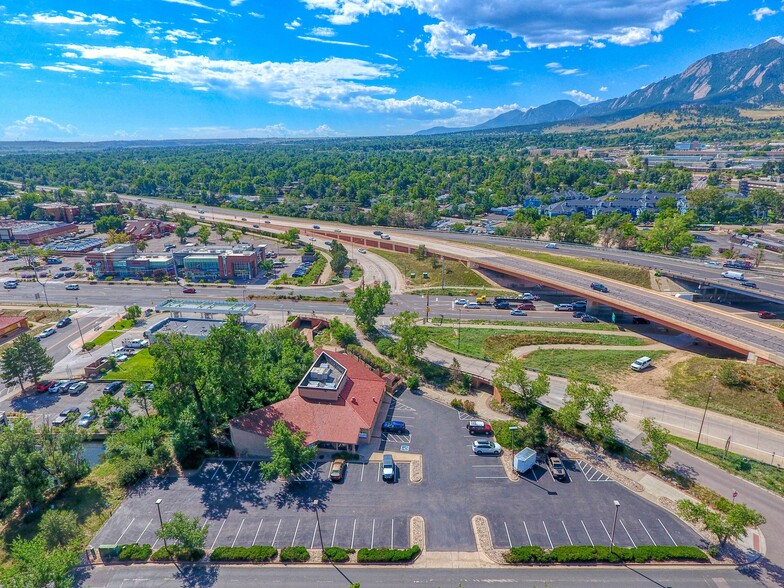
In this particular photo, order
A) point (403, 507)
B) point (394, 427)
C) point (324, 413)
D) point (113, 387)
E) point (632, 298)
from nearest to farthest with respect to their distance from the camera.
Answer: point (403, 507) < point (324, 413) < point (394, 427) < point (113, 387) < point (632, 298)

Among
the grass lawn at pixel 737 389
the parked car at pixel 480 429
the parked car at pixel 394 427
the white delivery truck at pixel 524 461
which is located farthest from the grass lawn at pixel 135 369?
the grass lawn at pixel 737 389

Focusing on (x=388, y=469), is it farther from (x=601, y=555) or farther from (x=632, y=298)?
(x=632, y=298)

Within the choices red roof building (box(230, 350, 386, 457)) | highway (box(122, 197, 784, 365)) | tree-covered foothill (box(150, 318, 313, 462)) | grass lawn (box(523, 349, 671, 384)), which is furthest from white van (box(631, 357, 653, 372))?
tree-covered foothill (box(150, 318, 313, 462))

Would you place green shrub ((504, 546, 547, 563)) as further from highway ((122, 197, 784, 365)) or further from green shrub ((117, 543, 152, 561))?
highway ((122, 197, 784, 365))

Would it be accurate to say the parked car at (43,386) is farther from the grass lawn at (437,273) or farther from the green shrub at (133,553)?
the grass lawn at (437,273)

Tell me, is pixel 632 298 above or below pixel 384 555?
above

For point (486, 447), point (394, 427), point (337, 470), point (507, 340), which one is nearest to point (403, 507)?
point (337, 470)

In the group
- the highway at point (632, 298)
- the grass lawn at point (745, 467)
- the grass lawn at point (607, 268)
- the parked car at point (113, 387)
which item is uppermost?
the grass lawn at point (607, 268)
